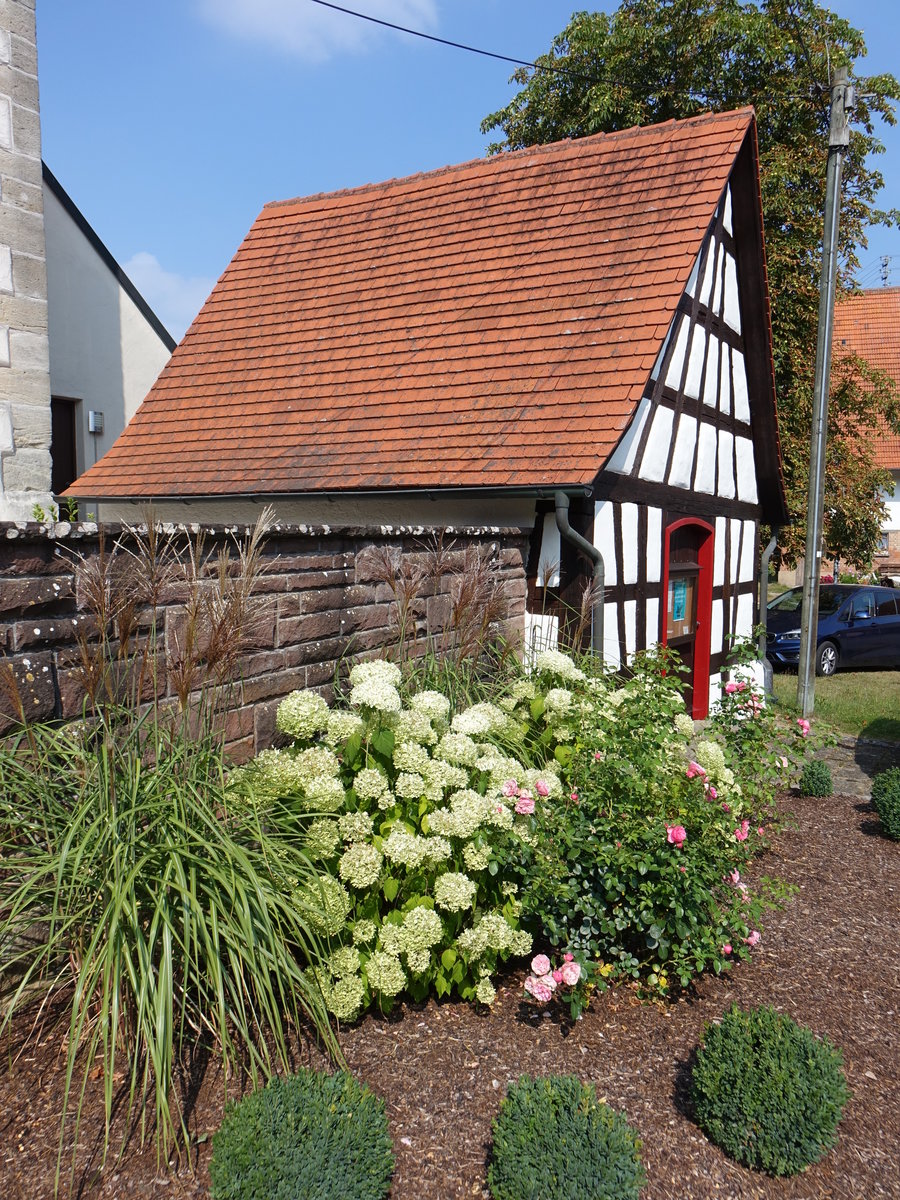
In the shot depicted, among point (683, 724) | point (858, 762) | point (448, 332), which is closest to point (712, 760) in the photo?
point (683, 724)

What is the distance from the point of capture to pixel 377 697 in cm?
367

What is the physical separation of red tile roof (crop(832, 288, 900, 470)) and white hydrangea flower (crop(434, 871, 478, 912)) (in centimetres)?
3052

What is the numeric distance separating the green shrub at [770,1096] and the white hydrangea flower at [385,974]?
1030 millimetres

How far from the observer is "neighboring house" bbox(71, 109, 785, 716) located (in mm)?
7254

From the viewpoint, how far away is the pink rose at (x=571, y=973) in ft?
10.6

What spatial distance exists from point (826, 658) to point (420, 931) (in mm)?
13401

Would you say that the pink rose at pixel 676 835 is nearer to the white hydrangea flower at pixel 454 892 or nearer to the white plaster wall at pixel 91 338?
the white hydrangea flower at pixel 454 892

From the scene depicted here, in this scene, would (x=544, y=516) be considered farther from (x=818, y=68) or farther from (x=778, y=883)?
(x=818, y=68)

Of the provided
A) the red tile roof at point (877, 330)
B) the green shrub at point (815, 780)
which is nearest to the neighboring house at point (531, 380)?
the green shrub at point (815, 780)

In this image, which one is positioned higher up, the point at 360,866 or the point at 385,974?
the point at 360,866

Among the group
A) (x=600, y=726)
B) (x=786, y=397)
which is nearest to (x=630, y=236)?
(x=600, y=726)

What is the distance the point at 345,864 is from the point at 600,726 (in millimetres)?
1443

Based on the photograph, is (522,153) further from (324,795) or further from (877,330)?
(877,330)

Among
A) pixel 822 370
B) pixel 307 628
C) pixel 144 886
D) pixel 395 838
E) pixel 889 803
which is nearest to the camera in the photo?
pixel 144 886
